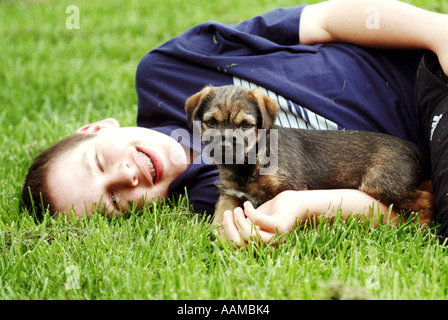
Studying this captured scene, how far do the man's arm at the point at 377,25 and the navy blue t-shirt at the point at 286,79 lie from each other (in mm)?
82

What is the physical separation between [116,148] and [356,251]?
1706 millimetres

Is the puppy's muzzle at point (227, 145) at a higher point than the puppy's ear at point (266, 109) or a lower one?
lower

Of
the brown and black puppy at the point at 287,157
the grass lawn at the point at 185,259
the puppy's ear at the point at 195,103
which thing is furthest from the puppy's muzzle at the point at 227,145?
the grass lawn at the point at 185,259

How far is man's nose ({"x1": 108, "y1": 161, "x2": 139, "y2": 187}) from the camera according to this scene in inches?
130

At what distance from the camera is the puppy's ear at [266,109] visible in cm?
298

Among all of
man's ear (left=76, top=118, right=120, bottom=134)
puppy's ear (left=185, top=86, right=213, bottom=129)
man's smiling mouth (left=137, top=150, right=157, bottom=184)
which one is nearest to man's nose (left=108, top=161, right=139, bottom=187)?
man's smiling mouth (left=137, top=150, right=157, bottom=184)

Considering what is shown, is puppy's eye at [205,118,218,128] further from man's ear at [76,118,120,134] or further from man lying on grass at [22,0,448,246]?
man's ear at [76,118,120,134]

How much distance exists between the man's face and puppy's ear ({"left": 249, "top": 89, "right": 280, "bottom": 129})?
2.64ft

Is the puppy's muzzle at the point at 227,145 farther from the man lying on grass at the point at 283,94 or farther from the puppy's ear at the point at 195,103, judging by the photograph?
the man lying on grass at the point at 283,94

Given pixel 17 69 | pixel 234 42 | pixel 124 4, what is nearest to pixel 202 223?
pixel 234 42

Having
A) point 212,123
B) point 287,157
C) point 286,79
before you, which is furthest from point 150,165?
point 286,79

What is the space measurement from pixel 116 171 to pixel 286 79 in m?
1.27
